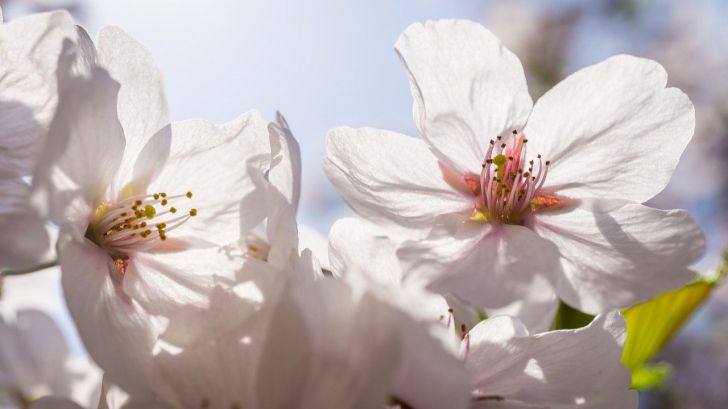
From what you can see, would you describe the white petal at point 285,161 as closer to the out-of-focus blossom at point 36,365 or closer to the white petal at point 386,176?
the white petal at point 386,176

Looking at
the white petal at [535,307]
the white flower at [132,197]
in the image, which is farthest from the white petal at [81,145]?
the white petal at [535,307]

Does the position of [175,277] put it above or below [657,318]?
above

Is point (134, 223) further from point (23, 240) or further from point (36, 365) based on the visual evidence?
point (36, 365)

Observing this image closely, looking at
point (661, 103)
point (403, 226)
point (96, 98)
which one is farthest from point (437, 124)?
point (96, 98)

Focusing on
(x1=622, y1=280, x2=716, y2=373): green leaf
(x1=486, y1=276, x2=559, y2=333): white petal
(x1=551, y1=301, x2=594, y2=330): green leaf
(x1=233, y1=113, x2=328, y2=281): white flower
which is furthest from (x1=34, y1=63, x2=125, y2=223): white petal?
(x1=622, y1=280, x2=716, y2=373): green leaf

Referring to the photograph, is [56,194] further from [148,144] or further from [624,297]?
[624,297]

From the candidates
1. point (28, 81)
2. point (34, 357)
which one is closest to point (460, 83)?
point (28, 81)
